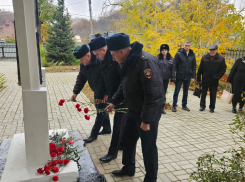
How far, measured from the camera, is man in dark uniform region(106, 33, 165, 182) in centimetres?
224

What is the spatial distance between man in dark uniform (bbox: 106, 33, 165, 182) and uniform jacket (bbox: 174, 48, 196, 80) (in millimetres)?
3838

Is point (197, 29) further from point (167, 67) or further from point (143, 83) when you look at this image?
point (143, 83)

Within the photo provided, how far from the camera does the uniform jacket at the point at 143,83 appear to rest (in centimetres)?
223

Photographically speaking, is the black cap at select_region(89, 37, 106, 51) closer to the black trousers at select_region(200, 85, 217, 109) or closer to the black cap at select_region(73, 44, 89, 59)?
the black cap at select_region(73, 44, 89, 59)

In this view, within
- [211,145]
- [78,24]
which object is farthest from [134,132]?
[78,24]

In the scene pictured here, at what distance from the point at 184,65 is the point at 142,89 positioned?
4.04m

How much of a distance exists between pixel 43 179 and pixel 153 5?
9.42m

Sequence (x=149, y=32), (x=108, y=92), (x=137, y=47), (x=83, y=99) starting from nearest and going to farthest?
1. (x=137, y=47)
2. (x=108, y=92)
3. (x=83, y=99)
4. (x=149, y=32)

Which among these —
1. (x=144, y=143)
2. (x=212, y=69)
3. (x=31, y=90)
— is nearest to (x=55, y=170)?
(x=31, y=90)

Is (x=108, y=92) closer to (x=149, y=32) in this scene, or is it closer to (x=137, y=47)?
(x=137, y=47)

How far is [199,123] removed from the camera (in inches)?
207

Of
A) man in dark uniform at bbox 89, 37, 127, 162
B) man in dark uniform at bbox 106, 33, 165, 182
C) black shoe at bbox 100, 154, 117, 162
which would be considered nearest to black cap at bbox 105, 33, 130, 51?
man in dark uniform at bbox 106, 33, 165, 182

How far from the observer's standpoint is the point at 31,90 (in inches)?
94.0

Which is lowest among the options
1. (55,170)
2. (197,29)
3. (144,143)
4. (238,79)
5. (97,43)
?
(55,170)
